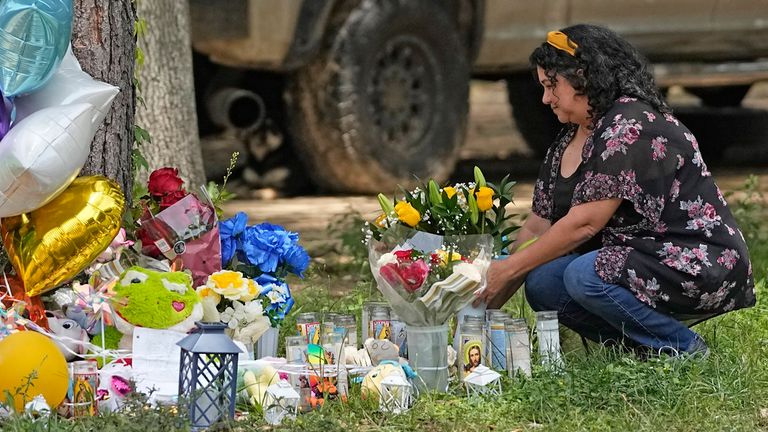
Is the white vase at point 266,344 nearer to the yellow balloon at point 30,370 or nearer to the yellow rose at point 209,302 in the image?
the yellow rose at point 209,302

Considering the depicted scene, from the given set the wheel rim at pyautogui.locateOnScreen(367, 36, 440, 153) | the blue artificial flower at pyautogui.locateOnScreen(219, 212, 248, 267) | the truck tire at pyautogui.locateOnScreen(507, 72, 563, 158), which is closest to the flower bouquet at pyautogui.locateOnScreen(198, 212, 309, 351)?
the blue artificial flower at pyautogui.locateOnScreen(219, 212, 248, 267)

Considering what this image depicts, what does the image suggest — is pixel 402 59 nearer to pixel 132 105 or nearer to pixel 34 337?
pixel 132 105

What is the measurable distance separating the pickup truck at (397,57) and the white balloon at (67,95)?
127 inches

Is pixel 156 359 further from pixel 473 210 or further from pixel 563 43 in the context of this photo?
pixel 563 43

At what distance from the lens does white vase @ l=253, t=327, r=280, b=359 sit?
165 inches

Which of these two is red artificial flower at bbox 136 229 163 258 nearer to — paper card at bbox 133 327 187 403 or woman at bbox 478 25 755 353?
paper card at bbox 133 327 187 403

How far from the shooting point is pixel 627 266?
3.98 m

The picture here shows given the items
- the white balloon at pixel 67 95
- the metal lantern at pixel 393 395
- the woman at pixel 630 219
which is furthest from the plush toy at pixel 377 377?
the white balloon at pixel 67 95

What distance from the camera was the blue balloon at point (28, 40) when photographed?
363 centimetres

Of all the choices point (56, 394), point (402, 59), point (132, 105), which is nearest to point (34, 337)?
point (56, 394)

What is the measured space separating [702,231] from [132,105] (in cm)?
191

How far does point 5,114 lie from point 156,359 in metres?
0.80

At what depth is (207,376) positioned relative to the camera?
3.54 metres

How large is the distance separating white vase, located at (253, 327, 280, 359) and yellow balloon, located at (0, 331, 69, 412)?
767 mm
